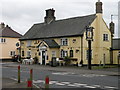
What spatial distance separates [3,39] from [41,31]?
40.5ft

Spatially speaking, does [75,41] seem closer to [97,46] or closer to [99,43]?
[97,46]

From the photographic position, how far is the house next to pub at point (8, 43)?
5757 centimetres

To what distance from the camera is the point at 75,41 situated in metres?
40.3

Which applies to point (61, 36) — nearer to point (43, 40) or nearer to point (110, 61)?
point (43, 40)

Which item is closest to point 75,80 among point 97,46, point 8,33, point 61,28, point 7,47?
point 97,46

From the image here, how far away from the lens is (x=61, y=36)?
1665 inches

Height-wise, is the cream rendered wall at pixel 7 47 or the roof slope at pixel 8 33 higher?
the roof slope at pixel 8 33

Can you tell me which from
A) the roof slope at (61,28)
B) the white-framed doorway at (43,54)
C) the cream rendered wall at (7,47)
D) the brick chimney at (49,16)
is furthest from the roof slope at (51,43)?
the cream rendered wall at (7,47)

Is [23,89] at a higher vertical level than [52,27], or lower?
lower

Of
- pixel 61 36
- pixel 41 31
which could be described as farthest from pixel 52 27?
pixel 61 36

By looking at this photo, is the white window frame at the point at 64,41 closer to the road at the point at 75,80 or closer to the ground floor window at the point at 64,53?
the ground floor window at the point at 64,53

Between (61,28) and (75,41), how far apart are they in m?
5.44

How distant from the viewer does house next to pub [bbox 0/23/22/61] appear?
57.6 meters

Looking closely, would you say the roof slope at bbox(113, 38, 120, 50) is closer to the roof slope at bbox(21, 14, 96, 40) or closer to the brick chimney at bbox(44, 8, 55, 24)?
the roof slope at bbox(21, 14, 96, 40)
